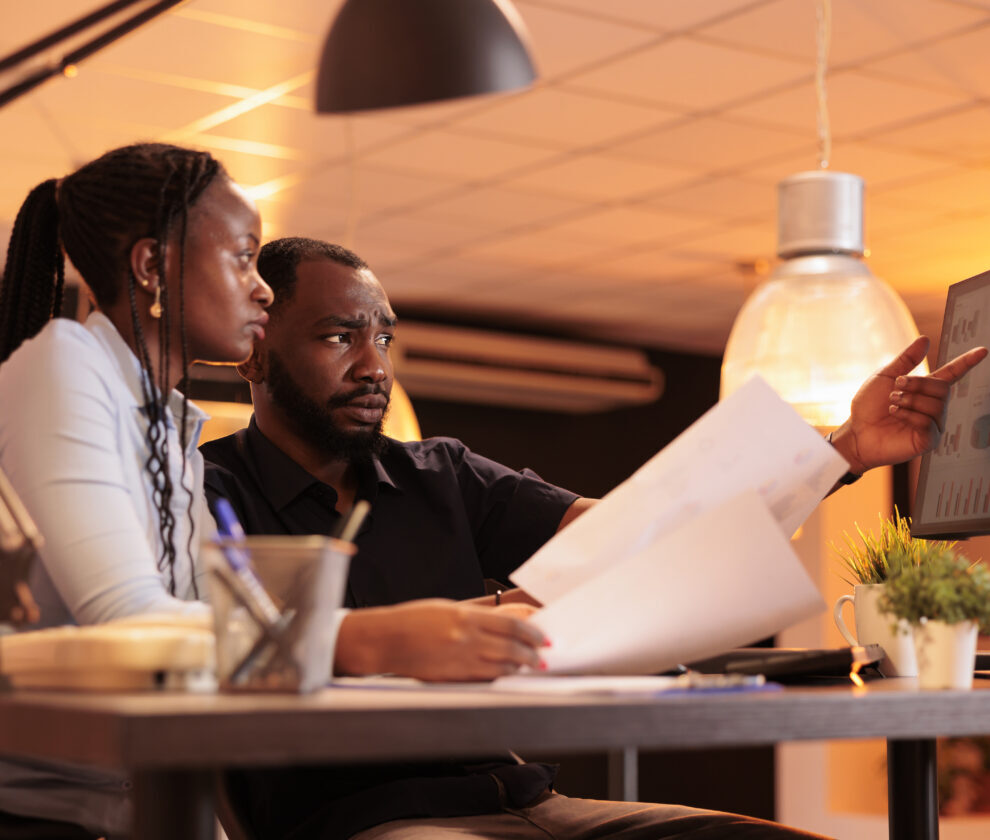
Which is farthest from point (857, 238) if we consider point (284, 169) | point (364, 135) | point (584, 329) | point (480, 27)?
point (584, 329)

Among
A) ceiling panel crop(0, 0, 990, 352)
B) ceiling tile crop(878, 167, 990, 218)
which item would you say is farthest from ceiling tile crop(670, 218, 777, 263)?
ceiling tile crop(878, 167, 990, 218)

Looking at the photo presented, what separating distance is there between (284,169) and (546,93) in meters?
1.21

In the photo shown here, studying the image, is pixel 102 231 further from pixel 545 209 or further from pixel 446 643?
pixel 545 209

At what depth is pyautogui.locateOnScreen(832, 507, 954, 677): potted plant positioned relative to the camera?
4.44 feet

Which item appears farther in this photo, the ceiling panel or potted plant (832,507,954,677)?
the ceiling panel

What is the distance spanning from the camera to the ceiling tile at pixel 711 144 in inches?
176

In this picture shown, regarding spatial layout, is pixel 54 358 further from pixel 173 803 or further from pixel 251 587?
pixel 173 803

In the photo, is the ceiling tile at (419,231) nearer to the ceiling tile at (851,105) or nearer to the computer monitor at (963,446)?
the ceiling tile at (851,105)

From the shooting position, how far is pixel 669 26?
368 cm

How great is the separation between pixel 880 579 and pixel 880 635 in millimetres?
114

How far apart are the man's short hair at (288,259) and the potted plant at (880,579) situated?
718mm

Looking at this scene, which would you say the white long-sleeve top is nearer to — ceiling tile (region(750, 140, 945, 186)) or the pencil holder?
the pencil holder

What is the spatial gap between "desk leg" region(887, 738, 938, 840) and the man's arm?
0.99ft

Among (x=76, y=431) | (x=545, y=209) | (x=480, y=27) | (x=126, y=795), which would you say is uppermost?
(x=545, y=209)
